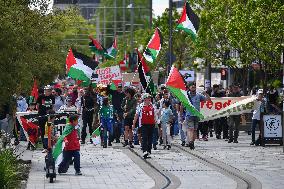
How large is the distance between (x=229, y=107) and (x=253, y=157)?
7.57 metres

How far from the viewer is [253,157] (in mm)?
25797

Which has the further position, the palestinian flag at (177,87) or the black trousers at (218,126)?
the black trousers at (218,126)

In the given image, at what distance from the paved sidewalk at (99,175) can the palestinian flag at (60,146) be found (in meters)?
0.35

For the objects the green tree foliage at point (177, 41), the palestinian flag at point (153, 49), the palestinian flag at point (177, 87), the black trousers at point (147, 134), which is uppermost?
the green tree foliage at point (177, 41)

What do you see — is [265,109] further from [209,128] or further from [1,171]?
[1,171]

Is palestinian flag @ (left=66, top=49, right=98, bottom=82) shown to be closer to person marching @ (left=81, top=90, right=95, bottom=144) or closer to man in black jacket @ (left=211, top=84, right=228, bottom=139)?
person marching @ (left=81, top=90, right=95, bottom=144)

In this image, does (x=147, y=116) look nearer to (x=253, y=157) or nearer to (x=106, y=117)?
(x=253, y=157)

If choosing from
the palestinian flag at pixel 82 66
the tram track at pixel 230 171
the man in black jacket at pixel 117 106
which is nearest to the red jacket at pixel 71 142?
the tram track at pixel 230 171

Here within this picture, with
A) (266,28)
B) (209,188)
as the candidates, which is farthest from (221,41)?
(209,188)

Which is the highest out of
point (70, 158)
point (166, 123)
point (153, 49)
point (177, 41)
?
point (177, 41)

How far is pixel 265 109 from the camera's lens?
31.5 m

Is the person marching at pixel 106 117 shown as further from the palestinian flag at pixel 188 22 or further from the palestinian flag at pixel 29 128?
the palestinian flag at pixel 29 128

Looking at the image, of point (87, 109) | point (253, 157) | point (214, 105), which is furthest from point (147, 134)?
point (214, 105)

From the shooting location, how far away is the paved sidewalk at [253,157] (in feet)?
66.8
